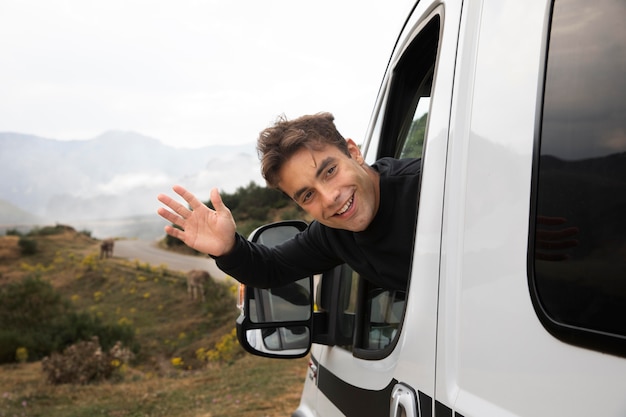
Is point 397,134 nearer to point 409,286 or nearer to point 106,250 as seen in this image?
point 409,286

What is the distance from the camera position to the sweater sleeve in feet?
6.66

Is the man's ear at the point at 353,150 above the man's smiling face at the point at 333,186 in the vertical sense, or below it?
above

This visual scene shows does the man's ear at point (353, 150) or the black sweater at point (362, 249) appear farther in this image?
the man's ear at point (353, 150)

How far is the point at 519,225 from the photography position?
961 millimetres

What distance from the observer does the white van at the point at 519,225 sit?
31.9 inches

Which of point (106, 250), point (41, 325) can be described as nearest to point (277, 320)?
point (41, 325)

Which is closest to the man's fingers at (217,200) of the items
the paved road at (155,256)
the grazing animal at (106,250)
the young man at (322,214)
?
the young man at (322,214)

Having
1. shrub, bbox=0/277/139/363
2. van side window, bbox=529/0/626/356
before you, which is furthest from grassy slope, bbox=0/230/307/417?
van side window, bbox=529/0/626/356

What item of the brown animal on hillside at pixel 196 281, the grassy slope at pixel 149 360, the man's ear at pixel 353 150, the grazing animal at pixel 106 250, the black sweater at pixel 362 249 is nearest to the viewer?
the black sweater at pixel 362 249

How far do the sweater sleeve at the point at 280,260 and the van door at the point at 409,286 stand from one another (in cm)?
13

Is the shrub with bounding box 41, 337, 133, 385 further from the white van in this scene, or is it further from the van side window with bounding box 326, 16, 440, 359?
the white van

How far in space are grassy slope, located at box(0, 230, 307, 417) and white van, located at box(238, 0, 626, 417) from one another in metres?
6.97

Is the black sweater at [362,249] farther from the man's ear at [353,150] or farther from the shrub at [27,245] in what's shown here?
the shrub at [27,245]

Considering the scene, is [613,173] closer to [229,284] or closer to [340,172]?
[340,172]
